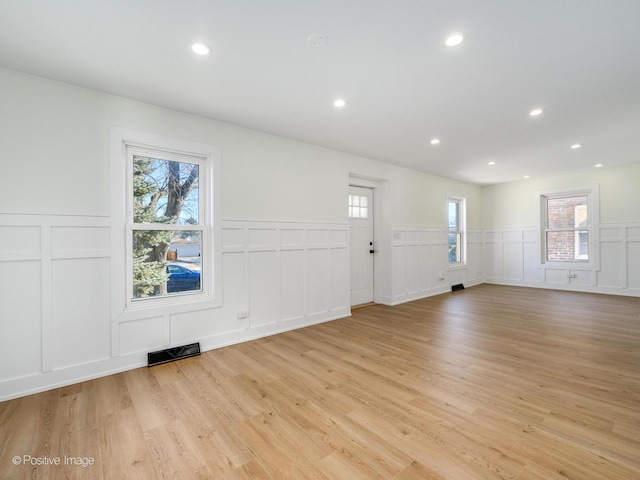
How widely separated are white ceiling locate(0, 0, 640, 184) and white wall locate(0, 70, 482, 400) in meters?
0.26

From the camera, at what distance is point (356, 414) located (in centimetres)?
200

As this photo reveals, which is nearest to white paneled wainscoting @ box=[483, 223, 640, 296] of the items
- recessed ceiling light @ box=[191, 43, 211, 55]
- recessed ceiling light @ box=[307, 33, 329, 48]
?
recessed ceiling light @ box=[307, 33, 329, 48]

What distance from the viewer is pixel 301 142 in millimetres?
4055

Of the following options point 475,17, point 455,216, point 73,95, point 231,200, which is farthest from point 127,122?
point 455,216

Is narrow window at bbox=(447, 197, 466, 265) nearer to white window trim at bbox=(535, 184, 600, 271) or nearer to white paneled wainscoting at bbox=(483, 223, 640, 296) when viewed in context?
white paneled wainscoting at bbox=(483, 223, 640, 296)

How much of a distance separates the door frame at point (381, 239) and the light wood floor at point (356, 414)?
77.8 inches

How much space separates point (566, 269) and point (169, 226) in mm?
7949

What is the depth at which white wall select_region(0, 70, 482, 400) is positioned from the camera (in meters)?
2.33

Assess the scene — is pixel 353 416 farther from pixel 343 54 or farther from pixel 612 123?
pixel 612 123

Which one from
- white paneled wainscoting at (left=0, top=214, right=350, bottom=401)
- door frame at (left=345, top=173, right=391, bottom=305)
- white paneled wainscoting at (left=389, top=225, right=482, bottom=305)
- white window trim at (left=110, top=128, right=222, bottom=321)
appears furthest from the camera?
white paneled wainscoting at (left=389, top=225, right=482, bottom=305)

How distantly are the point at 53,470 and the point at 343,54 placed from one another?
10.3 ft

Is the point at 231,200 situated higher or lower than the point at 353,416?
higher

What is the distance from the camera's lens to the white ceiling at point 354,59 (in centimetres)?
176

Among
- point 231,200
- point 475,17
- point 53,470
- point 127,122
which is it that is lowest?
point 53,470
